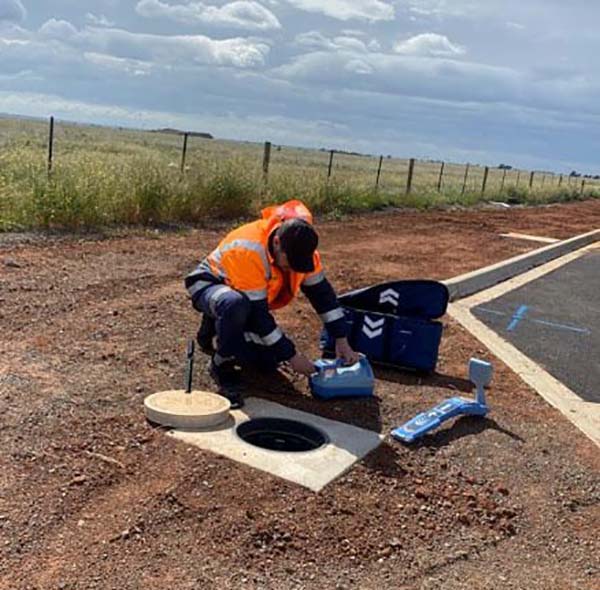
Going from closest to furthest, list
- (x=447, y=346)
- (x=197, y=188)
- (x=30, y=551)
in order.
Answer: (x=30, y=551) → (x=447, y=346) → (x=197, y=188)

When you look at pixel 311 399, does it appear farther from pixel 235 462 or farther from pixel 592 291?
pixel 592 291

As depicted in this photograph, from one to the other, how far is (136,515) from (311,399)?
72.7 inches

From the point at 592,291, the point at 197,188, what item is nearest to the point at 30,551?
the point at 592,291

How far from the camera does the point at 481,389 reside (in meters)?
4.94

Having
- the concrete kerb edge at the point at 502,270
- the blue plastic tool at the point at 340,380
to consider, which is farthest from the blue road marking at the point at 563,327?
the blue plastic tool at the point at 340,380

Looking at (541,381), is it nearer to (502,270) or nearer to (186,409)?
(186,409)

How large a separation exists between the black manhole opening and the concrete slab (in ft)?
0.13

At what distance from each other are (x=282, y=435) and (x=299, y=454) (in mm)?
410

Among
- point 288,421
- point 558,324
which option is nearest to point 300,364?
point 288,421

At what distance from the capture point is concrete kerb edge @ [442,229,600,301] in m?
9.29

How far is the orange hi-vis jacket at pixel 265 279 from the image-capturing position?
4629 millimetres

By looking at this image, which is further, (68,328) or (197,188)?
(197,188)

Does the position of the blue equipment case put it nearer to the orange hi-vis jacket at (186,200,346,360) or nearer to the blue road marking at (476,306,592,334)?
the orange hi-vis jacket at (186,200,346,360)

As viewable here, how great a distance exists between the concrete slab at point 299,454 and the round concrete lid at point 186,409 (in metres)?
0.06
